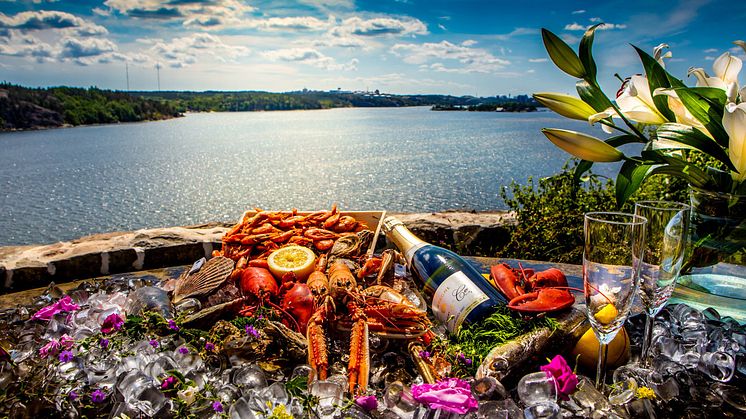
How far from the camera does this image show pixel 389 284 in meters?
2.43

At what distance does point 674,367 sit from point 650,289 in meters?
0.32

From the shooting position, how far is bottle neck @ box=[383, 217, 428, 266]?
2850 millimetres

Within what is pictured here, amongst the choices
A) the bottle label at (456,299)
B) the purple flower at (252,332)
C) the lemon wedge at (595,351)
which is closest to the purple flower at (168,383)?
the purple flower at (252,332)

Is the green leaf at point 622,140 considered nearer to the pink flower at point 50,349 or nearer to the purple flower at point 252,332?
the purple flower at point 252,332

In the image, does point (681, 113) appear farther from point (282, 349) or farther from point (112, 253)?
point (112, 253)

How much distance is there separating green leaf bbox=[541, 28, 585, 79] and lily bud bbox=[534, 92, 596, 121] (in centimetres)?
11

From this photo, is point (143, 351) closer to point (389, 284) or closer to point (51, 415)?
point (51, 415)

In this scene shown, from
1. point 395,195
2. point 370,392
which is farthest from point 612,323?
point 395,195

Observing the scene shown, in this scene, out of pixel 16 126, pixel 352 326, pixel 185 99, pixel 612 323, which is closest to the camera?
pixel 612 323

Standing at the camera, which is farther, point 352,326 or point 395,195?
point 395,195

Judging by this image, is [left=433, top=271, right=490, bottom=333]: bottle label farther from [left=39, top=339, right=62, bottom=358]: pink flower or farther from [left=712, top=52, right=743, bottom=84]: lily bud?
[left=39, top=339, right=62, bottom=358]: pink flower

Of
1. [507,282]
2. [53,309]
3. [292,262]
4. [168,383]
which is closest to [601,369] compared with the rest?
[507,282]

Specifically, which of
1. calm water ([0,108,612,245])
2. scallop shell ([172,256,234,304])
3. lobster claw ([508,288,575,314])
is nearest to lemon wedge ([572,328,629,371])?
lobster claw ([508,288,575,314])

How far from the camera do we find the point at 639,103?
1.91 metres
